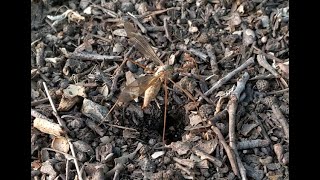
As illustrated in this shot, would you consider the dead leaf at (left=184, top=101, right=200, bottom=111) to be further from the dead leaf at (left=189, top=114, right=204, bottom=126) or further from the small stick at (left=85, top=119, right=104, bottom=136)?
the small stick at (left=85, top=119, right=104, bottom=136)

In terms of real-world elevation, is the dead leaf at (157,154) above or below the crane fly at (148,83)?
below

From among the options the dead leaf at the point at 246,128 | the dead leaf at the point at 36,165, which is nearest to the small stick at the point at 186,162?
the dead leaf at the point at 246,128

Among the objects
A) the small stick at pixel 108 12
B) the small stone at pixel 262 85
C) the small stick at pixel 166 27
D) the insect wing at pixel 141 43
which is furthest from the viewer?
the small stick at pixel 108 12

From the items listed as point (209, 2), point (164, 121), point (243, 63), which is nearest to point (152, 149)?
point (164, 121)

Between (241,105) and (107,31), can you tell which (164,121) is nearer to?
(241,105)

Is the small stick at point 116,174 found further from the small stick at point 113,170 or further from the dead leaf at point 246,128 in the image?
the dead leaf at point 246,128

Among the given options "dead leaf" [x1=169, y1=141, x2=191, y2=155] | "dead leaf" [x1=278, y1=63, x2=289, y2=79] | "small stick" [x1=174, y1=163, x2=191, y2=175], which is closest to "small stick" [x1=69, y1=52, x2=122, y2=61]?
"dead leaf" [x1=169, y1=141, x2=191, y2=155]

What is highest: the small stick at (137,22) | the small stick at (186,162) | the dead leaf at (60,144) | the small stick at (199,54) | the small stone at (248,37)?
the small stick at (137,22)

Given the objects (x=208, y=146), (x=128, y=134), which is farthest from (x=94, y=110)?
(x=208, y=146)

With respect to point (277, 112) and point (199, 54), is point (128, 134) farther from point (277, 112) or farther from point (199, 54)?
point (277, 112)
